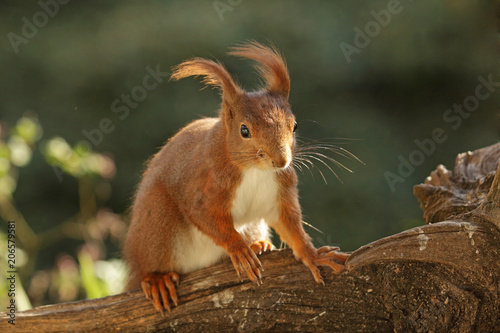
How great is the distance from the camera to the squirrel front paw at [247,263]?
1549 millimetres

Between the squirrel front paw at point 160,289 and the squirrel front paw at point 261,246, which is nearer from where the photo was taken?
the squirrel front paw at point 160,289

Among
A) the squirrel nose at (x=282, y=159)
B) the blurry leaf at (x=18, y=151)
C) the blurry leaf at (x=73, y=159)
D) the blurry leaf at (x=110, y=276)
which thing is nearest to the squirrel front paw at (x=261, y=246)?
the squirrel nose at (x=282, y=159)

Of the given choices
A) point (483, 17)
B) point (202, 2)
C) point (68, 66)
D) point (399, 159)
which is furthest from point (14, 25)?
point (483, 17)

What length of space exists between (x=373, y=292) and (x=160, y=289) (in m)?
0.61

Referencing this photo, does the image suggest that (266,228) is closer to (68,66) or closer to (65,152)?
(65,152)

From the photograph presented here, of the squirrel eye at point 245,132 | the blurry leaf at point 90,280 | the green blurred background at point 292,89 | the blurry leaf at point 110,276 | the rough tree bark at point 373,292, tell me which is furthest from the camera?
the green blurred background at point 292,89

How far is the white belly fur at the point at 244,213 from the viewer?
5.26ft

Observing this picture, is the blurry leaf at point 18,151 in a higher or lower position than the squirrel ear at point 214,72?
higher

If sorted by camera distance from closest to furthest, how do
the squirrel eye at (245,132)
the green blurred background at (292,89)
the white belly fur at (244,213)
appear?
the squirrel eye at (245,132) → the white belly fur at (244,213) → the green blurred background at (292,89)

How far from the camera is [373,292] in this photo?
1.49m

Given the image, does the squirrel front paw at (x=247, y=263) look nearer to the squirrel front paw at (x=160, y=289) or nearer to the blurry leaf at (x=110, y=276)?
the squirrel front paw at (x=160, y=289)

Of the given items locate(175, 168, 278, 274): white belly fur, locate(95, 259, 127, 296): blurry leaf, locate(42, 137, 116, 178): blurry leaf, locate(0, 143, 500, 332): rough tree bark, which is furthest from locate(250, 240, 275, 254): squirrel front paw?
locate(42, 137, 116, 178): blurry leaf

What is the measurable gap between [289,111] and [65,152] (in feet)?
4.23

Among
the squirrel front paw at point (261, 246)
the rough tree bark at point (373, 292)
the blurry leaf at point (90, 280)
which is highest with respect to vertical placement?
the blurry leaf at point (90, 280)
